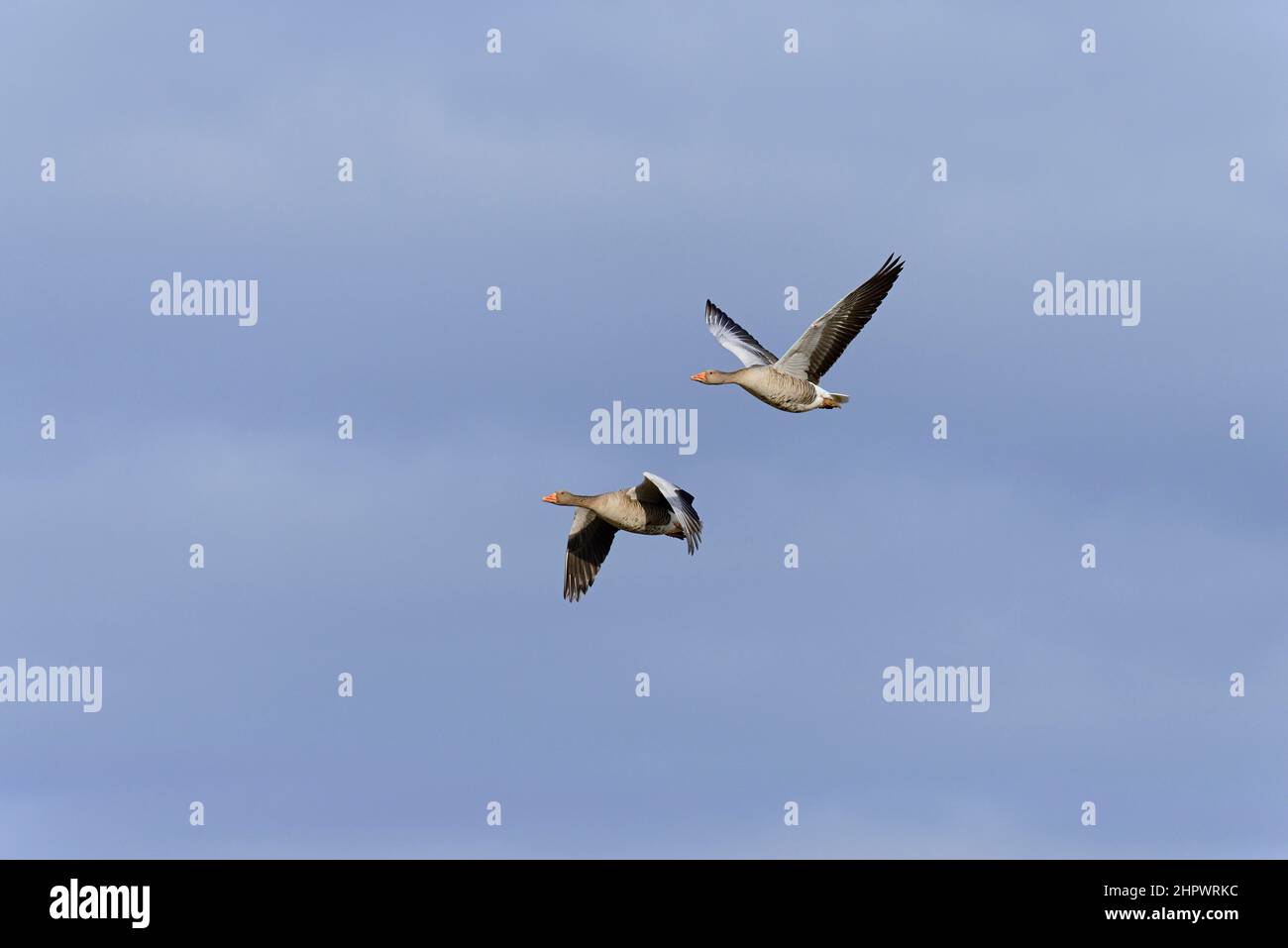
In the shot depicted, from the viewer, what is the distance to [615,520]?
34031 millimetres

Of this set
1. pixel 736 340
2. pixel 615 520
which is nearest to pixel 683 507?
pixel 615 520

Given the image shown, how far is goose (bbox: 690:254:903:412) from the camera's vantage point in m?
34.8

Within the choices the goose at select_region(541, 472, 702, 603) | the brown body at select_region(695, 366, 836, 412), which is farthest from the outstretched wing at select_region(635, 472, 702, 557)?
the brown body at select_region(695, 366, 836, 412)

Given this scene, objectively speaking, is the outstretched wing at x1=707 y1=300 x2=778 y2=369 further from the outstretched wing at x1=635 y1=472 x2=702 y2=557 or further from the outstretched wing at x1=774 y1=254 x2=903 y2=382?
the outstretched wing at x1=635 y1=472 x2=702 y2=557

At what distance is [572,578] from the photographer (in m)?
35.8

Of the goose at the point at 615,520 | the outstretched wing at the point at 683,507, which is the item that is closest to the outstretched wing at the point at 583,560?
the goose at the point at 615,520

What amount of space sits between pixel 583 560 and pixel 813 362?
475 centimetres

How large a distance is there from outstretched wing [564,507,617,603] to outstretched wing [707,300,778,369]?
3498mm

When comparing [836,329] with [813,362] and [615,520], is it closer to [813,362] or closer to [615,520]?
[813,362]

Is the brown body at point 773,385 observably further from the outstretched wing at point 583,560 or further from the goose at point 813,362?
the outstretched wing at point 583,560

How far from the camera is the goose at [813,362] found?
114 ft

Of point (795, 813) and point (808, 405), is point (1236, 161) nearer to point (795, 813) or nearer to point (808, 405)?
point (808, 405)
